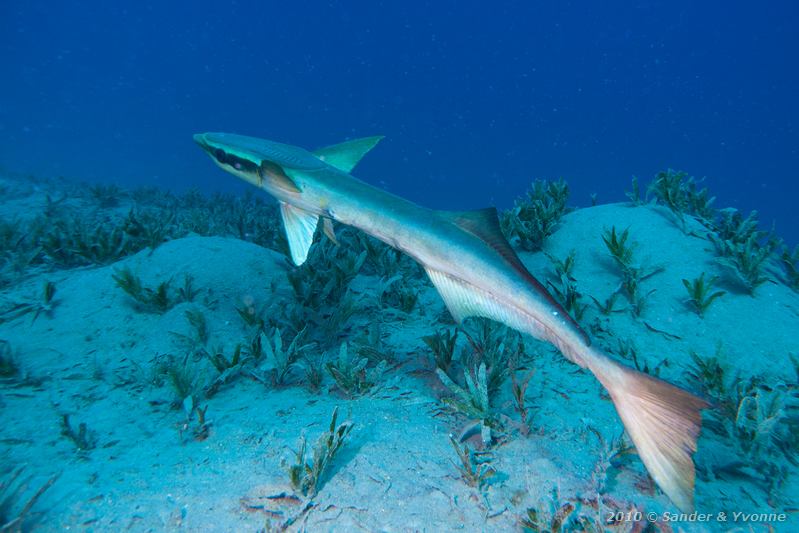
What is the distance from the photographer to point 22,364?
3729 mm

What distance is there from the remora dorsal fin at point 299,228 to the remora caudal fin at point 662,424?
2231 millimetres

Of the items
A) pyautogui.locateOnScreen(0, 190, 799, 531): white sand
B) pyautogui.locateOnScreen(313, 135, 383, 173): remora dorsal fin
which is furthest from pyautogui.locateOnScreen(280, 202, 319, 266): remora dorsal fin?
pyautogui.locateOnScreen(0, 190, 799, 531): white sand

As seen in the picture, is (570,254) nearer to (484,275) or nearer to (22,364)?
(484,275)

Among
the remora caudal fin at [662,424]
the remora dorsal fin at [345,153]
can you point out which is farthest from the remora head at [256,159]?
the remora caudal fin at [662,424]

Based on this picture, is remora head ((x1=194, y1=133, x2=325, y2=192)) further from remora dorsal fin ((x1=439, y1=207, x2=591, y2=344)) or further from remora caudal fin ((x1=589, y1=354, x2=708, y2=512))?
remora caudal fin ((x1=589, y1=354, x2=708, y2=512))

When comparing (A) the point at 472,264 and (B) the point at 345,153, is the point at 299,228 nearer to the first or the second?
(B) the point at 345,153

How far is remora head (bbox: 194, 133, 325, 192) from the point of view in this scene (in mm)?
2797

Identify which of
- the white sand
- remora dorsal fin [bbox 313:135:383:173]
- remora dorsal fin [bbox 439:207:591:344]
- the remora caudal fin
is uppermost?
remora dorsal fin [bbox 313:135:383:173]

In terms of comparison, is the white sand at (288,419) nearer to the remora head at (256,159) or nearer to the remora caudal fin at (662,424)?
the remora caudal fin at (662,424)

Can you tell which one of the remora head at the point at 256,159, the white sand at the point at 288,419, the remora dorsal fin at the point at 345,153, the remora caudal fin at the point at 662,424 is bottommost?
the white sand at the point at 288,419

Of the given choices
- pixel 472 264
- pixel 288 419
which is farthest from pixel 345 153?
pixel 288 419

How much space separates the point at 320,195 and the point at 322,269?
221 centimetres

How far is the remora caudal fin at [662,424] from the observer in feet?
5.76

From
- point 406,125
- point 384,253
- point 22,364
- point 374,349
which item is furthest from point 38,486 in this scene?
point 406,125
